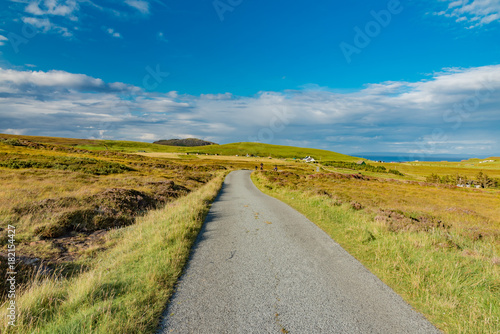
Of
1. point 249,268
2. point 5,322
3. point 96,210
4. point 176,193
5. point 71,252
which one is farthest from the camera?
point 176,193

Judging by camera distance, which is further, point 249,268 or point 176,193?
point 176,193

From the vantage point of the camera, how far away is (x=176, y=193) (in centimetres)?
2389

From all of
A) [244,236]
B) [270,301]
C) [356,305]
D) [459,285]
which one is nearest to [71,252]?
[244,236]

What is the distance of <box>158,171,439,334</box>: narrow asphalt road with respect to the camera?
168 inches

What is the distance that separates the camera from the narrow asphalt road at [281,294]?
4277mm

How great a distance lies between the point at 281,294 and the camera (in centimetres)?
534

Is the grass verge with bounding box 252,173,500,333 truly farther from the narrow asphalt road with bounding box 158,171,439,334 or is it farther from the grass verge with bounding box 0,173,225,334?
the grass verge with bounding box 0,173,225,334

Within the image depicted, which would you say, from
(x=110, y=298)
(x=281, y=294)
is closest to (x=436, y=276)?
(x=281, y=294)

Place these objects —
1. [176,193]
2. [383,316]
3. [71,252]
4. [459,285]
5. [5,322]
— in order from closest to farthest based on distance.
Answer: [5,322], [383,316], [459,285], [71,252], [176,193]

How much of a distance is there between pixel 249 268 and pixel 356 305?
2.88m

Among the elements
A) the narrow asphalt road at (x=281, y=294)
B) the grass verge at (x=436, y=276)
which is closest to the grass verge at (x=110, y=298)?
the narrow asphalt road at (x=281, y=294)

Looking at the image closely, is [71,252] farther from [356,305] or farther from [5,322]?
[356,305]

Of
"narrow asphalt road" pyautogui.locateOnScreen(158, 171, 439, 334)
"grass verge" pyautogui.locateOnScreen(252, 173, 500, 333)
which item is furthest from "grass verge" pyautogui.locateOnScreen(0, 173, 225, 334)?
"grass verge" pyautogui.locateOnScreen(252, 173, 500, 333)

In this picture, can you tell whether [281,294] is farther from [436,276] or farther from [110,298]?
[436,276]
